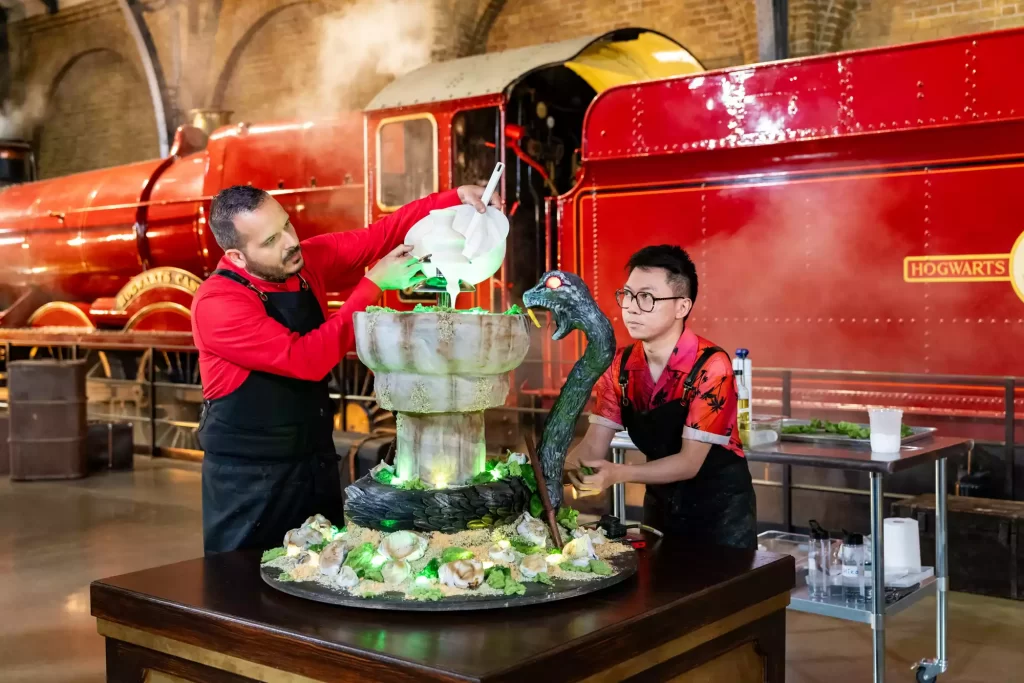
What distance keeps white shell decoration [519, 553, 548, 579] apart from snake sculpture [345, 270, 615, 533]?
12 centimetres

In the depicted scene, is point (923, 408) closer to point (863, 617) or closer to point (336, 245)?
point (863, 617)

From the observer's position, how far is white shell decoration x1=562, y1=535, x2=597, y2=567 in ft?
6.65

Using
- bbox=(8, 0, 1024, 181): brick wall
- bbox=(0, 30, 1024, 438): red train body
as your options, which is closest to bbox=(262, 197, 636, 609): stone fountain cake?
bbox=(0, 30, 1024, 438): red train body

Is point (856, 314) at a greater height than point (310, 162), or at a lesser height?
lesser

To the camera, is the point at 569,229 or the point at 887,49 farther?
the point at 569,229

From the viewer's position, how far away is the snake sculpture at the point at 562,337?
217 cm

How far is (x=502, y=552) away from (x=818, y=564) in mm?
2825

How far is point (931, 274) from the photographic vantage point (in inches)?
237

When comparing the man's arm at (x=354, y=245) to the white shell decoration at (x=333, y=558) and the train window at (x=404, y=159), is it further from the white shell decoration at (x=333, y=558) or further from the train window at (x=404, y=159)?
the train window at (x=404, y=159)

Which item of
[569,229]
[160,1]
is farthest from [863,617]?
[160,1]

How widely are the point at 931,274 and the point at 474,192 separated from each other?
442 cm

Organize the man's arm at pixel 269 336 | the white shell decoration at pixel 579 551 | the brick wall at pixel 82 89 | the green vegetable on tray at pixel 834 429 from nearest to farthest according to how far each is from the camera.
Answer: the white shell decoration at pixel 579 551 < the man's arm at pixel 269 336 < the green vegetable on tray at pixel 834 429 < the brick wall at pixel 82 89

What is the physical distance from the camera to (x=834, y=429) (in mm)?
4215

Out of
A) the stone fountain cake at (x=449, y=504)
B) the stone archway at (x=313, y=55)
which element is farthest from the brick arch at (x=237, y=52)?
the stone fountain cake at (x=449, y=504)
